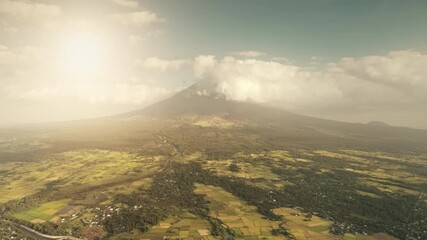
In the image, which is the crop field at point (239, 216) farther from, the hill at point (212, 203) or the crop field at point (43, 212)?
the crop field at point (43, 212)

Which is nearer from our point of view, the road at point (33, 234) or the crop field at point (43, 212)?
the road at point (33, 234)

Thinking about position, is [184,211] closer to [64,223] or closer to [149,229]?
[149,229]

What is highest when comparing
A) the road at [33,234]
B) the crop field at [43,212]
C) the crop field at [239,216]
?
the crop field at [239,216]

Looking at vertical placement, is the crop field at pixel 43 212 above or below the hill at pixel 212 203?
below

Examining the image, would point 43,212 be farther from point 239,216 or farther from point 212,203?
point 239,216

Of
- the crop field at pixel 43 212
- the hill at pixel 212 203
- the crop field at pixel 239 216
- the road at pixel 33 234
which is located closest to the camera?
the road at pixel 33 234

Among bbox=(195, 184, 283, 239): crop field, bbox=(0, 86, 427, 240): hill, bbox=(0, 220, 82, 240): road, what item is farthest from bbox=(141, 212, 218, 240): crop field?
bbox=(0, 220, 82, 240): road

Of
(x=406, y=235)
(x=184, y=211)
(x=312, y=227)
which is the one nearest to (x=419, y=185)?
(x=406, y=235)

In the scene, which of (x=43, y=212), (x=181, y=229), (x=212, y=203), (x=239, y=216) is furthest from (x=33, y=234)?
(x=239, y=216)

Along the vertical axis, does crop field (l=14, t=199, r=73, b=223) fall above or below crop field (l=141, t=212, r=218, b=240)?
below

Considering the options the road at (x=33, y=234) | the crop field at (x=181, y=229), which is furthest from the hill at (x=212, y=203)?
the road at (x=33, y=234)

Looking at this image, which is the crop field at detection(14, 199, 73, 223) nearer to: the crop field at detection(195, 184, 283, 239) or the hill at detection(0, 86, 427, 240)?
the hill at detection(0, 86, 427, 240)
